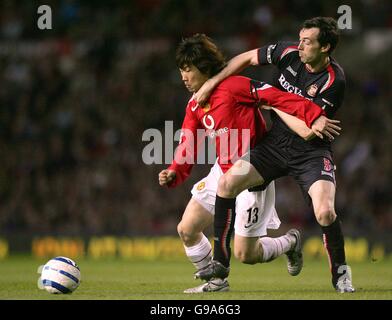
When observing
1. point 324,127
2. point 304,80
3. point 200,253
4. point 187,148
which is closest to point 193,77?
point 187,148

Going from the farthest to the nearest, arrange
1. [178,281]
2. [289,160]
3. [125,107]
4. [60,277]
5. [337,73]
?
1. [125,107]
2. [178,281]
3. [289,160]
4. [337,73]
5. [60,277]

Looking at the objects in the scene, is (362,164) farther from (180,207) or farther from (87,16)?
(87,16)

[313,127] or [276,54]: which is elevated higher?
[276,54]

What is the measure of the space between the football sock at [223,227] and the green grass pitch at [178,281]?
304mm

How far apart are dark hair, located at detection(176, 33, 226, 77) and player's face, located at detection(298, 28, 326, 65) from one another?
0.66 m

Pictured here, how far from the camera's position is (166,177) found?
776 centimetres

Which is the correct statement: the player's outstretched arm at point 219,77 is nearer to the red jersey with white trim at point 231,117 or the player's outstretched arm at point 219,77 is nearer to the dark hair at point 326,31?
the red jersey with white trim at point 231,117

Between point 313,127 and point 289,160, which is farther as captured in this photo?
point 289,160

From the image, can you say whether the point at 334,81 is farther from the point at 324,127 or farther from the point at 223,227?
the point at 223,227

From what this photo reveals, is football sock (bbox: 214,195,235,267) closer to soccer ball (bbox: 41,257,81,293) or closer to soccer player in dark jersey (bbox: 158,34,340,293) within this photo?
soccer player in dark jersey (bbox: 158,34,340,293)

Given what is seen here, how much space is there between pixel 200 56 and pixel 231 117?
1.79ft

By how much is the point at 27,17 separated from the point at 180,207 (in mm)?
4902

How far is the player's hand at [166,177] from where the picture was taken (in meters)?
7.73

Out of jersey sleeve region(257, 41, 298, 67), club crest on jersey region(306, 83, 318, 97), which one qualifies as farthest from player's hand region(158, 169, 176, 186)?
club crest on jersey region(306, 83, 318, 97)
